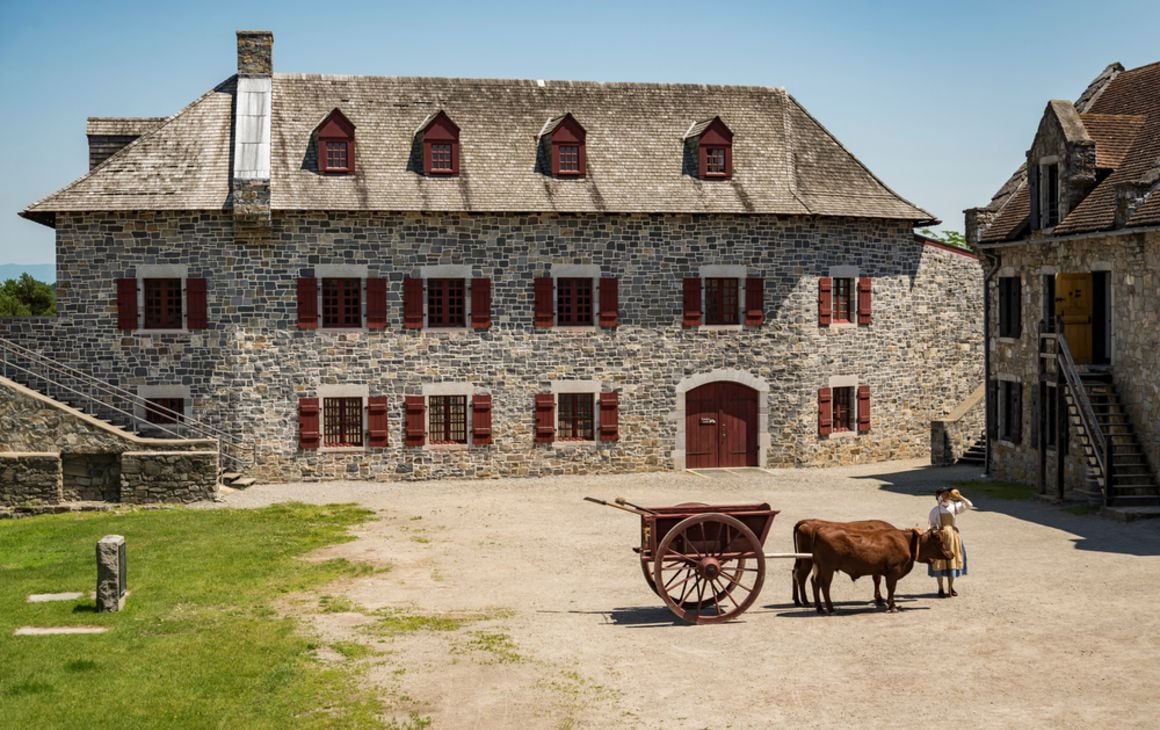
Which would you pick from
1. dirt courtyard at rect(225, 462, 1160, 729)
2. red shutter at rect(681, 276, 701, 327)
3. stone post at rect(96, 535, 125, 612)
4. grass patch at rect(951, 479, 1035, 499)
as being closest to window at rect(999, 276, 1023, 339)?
grass patch at rect(951, 479, 1035, 499)

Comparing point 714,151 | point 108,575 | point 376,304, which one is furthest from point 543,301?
point 108,575

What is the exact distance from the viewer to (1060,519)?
25.0 meters

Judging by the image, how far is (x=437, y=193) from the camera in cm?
3209

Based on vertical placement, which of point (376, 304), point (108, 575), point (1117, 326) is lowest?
point (108, 575)

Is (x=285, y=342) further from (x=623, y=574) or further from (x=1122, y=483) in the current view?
(x=1122, y=483)

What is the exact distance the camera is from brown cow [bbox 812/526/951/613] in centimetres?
1688

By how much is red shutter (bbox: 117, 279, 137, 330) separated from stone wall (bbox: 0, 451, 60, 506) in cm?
430

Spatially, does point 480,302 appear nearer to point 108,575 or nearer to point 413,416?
point 413,416

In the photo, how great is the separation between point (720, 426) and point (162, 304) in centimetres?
1395

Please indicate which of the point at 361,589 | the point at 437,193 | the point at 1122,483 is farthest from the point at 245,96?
the point at 1122,483

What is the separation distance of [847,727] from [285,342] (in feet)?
70.5

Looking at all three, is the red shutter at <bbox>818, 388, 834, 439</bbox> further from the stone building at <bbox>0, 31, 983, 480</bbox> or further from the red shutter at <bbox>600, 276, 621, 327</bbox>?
the red shutter at <bbox>600, 276, 621, 327</bbox>

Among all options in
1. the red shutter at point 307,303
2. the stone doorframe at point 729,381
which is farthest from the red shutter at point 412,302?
the stone doorframe at point 729,381

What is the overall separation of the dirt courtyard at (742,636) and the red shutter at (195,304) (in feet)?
29.1
